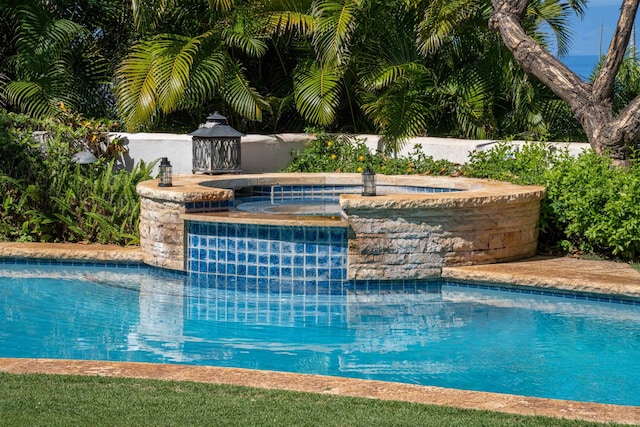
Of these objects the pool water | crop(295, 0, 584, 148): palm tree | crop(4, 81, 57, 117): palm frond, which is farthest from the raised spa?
crop(4, 81, 57, 117): palm frond

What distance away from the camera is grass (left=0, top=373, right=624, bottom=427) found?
538 centimetres

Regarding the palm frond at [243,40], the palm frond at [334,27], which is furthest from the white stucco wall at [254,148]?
the palm frond at [334,27]

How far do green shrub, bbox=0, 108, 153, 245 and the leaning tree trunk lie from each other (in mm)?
5023

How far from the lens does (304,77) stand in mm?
14820

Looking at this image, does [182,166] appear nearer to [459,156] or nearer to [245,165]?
[245,165]

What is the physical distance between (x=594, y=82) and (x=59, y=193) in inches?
263

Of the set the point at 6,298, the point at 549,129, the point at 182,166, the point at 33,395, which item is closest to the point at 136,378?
the point at 33,395

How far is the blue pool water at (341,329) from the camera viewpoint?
289 inches

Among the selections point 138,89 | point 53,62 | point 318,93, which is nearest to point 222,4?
point 138,89

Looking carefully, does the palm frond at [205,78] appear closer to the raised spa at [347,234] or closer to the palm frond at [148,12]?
the palm frond at [148,12]

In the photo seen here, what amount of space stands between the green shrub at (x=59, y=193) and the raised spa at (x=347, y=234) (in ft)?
3.12

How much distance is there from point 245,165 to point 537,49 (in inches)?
170

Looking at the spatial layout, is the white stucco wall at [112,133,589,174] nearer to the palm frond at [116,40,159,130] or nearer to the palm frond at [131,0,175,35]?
the palm frond at [116,40,159,130]

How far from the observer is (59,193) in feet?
40.4
